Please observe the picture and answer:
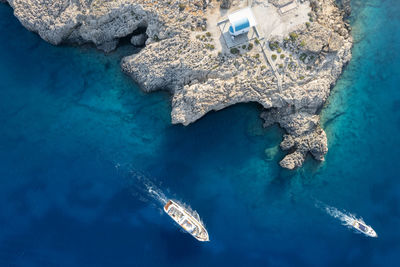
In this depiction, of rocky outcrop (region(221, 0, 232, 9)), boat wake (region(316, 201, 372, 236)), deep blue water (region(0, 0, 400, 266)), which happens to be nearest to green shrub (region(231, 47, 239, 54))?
rocky outcrop (region(221, 0, 232, 9))

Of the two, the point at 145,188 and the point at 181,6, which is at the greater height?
the point at 181,6

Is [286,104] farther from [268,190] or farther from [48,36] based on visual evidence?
[48,36]

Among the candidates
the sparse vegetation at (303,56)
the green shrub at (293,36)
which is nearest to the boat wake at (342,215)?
the sparse vegetation at (303,56)

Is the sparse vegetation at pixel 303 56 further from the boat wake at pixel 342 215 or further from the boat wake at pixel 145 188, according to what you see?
the boat wake at pixel 145 188

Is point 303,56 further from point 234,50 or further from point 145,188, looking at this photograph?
point 145,188

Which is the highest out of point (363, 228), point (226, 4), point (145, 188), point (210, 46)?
point (226, 4)

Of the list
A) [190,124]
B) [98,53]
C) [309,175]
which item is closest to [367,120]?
[309,175]

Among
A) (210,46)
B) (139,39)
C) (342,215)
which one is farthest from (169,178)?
(342,215)
